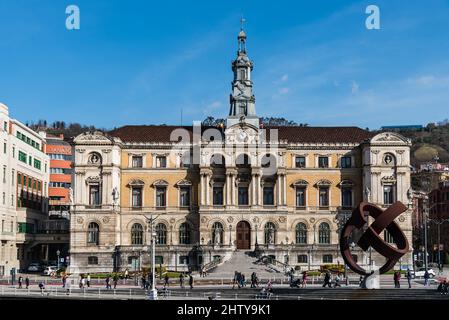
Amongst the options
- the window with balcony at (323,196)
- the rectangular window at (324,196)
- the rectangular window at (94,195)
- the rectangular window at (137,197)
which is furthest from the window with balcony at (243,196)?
the rectangular window at (94,195)

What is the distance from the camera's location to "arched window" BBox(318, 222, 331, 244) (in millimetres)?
97562

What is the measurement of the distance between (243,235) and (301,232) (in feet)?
24.4

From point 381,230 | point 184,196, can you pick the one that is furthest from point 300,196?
point 381,230

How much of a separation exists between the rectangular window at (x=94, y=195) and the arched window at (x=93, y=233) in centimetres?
257

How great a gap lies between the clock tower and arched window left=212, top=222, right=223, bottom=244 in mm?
14247

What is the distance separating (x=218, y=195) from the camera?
9688 centimetres

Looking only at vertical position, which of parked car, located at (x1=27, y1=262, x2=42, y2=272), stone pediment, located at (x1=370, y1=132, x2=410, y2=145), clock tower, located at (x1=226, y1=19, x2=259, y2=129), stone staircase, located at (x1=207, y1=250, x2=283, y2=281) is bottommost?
parked car, located at (x1=27, y1=262, x2=42, y2=272)

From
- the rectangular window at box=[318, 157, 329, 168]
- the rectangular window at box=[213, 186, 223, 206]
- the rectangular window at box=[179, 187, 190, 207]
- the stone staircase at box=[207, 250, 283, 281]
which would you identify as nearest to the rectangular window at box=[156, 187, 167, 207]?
the rectangular window at box=[179, 187, 190, 207]

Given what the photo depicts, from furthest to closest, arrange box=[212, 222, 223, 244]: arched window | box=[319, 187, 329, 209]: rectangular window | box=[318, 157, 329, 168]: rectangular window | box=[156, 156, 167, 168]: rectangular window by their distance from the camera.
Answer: box=[318, 157, 329, 168]: rectangular window → box=[319, 187, 329, 209]: rectangular window → box=[156, 156, 167, 168]: rectangular window → box=[212, 222, 223, 244]: arched window

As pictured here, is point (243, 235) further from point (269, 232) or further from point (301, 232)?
point (301, 232)

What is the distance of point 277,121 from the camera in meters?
111

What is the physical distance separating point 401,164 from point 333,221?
36.1ft

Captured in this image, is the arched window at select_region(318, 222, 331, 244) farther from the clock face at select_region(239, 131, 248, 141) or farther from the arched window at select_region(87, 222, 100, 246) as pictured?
the arched window at select_region(87, 222, 100, 246)
